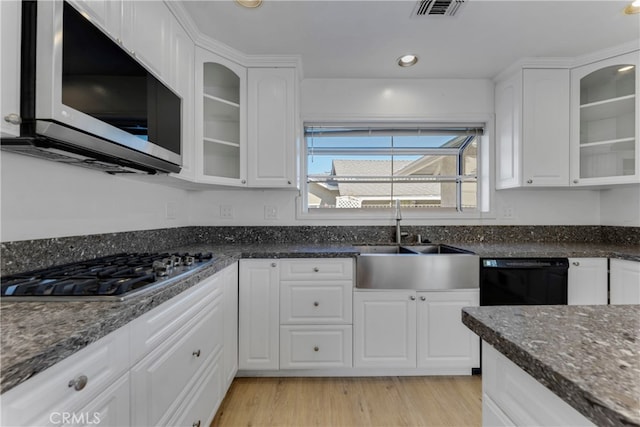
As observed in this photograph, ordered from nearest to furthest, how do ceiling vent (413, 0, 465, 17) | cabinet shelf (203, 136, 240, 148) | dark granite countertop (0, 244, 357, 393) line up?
1. dark granite countertop (0, 244, 357, 393)
2. ceiling vent (413, 0, 465, 17)
3. cabinet shelf (203, 136, 240, 148)

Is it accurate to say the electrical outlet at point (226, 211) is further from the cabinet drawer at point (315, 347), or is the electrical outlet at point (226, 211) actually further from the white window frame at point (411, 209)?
the cabinet drawer at point (315, 347)

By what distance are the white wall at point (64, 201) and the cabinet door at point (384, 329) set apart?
5.03 feet

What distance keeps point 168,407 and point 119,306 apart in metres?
0.49

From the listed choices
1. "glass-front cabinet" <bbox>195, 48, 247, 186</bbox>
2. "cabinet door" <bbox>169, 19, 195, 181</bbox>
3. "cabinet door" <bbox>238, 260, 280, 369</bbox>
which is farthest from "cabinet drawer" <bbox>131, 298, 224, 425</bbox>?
"glass-front cabinet" <bbox>195, 48, 247, 186</bbox>

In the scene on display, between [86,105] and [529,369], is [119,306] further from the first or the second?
[529,369]

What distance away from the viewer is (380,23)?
5.90 ft

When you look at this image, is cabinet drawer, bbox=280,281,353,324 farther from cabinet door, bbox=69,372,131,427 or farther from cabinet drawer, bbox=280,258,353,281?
cabinet door, bbox=69,372,131,427

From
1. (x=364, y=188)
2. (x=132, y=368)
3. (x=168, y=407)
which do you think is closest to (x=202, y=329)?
(x=168, y=407)

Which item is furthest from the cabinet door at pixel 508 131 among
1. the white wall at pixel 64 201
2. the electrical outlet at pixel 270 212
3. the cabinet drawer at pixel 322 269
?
the white wall at pixel 64 201

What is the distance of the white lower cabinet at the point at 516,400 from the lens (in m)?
0.48

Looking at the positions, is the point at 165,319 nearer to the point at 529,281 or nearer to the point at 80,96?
the point at 80,96

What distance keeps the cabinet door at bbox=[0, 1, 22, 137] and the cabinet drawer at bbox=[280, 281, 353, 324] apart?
5.16 ft

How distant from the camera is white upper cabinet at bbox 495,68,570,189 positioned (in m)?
2.25

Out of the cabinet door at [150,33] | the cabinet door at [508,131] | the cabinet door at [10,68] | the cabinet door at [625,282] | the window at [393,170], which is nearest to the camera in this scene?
the cabinet door at [10,68]
